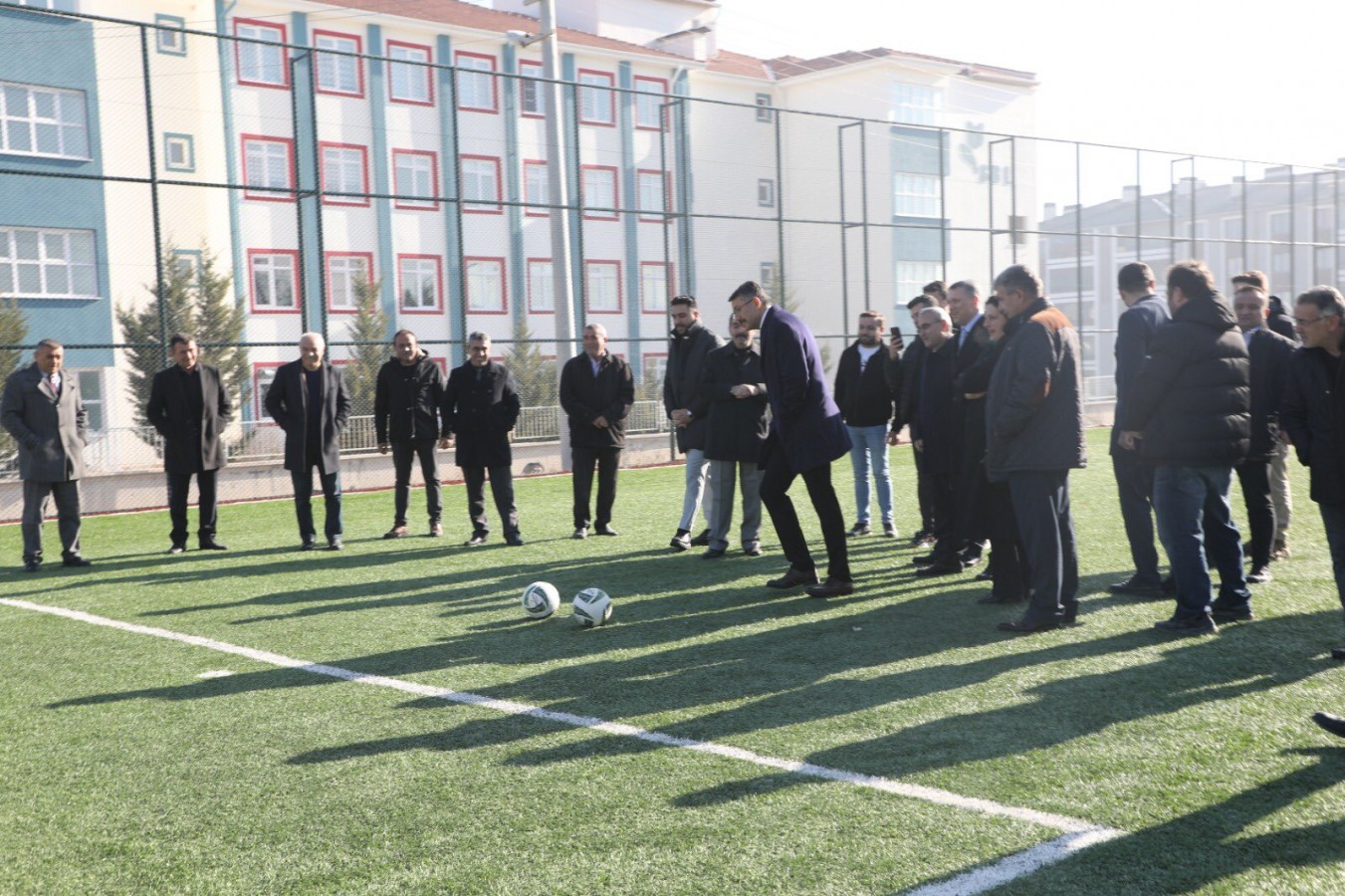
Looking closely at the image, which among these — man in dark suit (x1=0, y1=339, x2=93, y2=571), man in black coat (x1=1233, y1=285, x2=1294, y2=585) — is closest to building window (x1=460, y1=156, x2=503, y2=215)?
man in dark suit (x1=0, y1=339, x2=93, y2=571)

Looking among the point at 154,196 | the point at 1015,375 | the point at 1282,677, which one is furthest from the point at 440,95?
the point at 1282,677

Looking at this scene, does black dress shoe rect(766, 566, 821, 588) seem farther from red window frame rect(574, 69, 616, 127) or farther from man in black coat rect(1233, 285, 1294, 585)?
red window frame rect(574, 69, 616, 127)

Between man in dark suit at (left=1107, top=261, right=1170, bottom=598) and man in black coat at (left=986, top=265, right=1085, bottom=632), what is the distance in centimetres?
50

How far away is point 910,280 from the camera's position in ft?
128

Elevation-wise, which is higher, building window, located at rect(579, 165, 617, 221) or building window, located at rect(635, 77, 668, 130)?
building window, located at rect(635, 77, 668, 130)

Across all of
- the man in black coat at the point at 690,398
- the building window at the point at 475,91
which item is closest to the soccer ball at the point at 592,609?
the man in black coat at the point at 690,398

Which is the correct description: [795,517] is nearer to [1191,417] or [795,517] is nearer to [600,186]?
[1191,417]

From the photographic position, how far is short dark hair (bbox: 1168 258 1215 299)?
6273 millimetres

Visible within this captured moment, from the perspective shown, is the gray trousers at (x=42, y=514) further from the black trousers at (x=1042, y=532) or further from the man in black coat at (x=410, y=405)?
the black trousers at (x=1042, y=532)

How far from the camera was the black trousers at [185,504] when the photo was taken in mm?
11320

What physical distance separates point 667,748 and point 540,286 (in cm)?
3050

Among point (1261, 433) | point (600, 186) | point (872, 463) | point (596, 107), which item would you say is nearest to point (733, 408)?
point (872, 463)

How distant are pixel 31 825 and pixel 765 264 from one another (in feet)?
111

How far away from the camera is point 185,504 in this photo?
37.4 feet
